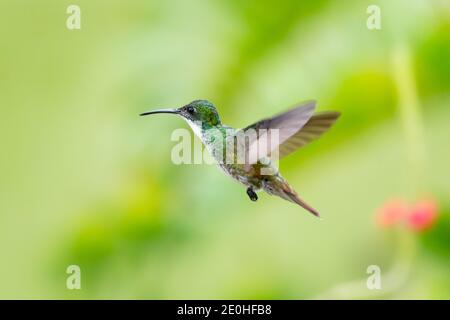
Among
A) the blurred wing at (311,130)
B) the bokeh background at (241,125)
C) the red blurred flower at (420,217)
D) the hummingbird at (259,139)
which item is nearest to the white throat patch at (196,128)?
the hummingbird at (259,139)

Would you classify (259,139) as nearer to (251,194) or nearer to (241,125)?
(251,194)

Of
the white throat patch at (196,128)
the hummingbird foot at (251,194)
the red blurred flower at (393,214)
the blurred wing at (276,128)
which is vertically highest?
the white throat patch at (196,128)

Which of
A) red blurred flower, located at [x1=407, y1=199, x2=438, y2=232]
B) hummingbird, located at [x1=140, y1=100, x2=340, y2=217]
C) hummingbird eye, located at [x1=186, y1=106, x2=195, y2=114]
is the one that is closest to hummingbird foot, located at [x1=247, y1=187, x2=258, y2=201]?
hummingbird, located at [x1=140, y1=100, x2=340, y2=217]

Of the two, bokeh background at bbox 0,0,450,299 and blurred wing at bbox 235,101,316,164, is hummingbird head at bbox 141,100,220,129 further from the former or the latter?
bokeh background at bbox 0,0,450,299

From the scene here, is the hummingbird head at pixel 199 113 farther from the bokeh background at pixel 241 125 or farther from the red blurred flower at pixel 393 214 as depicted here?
the red blurred flower at pixel 393 214

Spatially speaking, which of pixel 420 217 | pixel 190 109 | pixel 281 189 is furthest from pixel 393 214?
pixel 190 109

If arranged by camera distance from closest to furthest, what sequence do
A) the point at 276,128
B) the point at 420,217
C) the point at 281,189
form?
the point at 276,128, the point at 281,189, the point at 420,217

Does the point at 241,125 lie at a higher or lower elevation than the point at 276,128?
higher

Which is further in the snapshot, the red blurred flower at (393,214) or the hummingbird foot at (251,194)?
the red blurred flower at (393,214)
